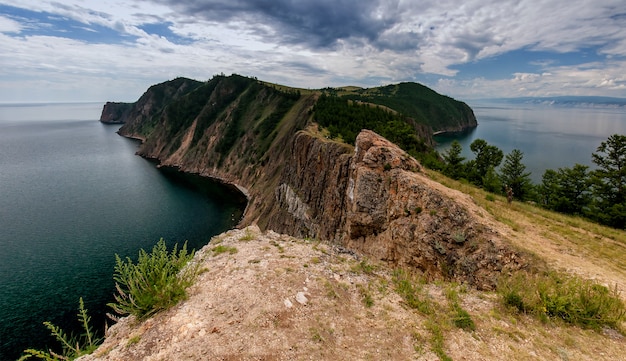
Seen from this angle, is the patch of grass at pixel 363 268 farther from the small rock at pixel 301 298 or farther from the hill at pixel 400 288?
the small rock at pixel 301 298

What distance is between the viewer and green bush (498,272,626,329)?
10281 millimetres

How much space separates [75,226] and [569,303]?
77116mm

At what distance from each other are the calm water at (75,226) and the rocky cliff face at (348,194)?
1401cm

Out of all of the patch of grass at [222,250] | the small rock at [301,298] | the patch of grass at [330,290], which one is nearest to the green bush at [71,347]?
the patch of grass at [222,250]

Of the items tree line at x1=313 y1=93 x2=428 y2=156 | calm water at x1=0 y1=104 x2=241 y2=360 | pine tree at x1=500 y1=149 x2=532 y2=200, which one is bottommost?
calm water at x1=0 y1=104 x2=241 y2=360

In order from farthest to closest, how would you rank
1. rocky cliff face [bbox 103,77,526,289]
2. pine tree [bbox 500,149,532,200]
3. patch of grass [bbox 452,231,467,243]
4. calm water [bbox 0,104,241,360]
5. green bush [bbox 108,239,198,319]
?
pine tree [bbox 500,149,532,200] < calm water [bbox 0,104,241,360] < rocky cliff face [bbox 103,77,526,289] < patch of grass [bbox 452,231,467,243] < green bush [bbox 108,239,198,319]

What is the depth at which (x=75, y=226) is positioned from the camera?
60.2 metres

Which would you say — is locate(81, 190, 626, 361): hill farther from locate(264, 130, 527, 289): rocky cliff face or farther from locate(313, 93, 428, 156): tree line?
locate(313, 93, 428, 156): tree line

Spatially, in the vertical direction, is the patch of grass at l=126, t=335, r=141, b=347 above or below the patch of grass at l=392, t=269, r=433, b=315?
above

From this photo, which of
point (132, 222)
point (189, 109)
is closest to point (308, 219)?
point (132, 222)

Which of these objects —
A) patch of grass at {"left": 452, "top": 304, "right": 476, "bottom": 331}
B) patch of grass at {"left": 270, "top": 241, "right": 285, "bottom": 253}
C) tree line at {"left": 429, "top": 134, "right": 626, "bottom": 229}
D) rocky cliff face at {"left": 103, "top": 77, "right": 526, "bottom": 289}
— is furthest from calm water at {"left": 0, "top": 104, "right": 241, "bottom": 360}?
tree line at {"left": 429, "top": 134, "right": 626, "bottom": 229}

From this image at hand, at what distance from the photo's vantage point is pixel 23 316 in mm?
34562

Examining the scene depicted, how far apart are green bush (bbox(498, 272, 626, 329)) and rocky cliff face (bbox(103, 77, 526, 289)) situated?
157 inches

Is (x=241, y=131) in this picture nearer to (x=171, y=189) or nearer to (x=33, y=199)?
(x=171, y=189)
